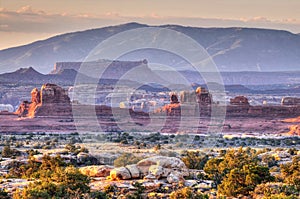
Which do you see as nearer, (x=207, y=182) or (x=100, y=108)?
(x=207, y=182)

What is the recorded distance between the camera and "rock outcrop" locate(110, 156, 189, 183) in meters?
27.8

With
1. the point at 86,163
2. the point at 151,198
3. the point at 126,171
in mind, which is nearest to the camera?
the point at 151,198

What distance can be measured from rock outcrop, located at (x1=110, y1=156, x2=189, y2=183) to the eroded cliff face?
55490 millimetres

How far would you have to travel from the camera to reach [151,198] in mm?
24328

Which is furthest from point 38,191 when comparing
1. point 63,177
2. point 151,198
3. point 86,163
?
point 86,163

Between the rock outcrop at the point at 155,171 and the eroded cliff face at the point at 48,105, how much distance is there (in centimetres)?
5549

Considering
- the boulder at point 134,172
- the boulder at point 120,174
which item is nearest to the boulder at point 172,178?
the boulder at point 134,172

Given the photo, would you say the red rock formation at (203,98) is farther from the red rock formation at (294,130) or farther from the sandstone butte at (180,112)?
the red rock formation at (294,130)

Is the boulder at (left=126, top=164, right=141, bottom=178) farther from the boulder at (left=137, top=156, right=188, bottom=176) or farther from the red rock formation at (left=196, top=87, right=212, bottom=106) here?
the red rock formation at (left=196, top=87, right=212, bottom=106)

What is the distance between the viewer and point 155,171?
27.9 meters

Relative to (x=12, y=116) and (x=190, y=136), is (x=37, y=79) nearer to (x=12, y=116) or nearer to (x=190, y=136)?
(x=12, y=116)

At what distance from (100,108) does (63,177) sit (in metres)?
61.2

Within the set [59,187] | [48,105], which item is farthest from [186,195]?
[48,105]

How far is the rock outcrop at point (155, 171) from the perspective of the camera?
91.0 ft
